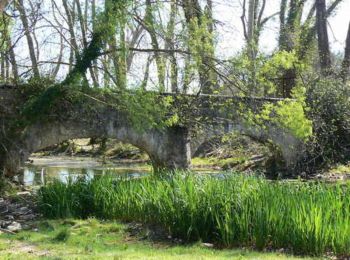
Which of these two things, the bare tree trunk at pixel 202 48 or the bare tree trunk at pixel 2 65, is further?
the bare tree trunk at pixel 2 65

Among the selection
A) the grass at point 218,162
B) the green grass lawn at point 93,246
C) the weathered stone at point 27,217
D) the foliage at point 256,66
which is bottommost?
the green grass lawn at point 93,246

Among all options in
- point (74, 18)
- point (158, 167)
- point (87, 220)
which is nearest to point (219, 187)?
point (87, 220)

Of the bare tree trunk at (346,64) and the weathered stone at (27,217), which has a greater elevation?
the bare tree trunk at (346,64)

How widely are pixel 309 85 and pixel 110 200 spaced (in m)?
15.1

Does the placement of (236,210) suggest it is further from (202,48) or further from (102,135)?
(102,135)

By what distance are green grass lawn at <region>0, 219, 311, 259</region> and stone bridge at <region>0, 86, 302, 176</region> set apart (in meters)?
4.91

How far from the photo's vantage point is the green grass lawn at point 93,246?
743 cm

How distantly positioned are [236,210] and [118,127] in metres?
9.86

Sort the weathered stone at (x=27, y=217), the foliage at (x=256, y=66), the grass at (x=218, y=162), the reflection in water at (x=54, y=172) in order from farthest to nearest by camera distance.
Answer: the grass at (x=218, y=162) < the reflection in water at (x=54, y=172) < the foliage at (x=256, y=66) < the weathered stone at (x=27, y=217)

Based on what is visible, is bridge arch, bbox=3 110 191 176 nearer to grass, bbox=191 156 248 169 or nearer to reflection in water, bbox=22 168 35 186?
reflection in water, bbox=22 168 35 186

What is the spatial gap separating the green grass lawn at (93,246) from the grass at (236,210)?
0.37 metres

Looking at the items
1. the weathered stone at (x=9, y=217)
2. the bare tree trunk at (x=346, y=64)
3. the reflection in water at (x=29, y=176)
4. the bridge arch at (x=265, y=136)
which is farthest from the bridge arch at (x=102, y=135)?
the bare tree trunk at (x=346, y=64)

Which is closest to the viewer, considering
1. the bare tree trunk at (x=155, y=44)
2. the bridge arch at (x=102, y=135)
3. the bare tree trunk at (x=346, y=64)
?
the bare tree trunk at (x=155, y=44)

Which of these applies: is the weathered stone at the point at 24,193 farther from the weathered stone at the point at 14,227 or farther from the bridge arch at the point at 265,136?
the bridge arch at the point at 265,136
